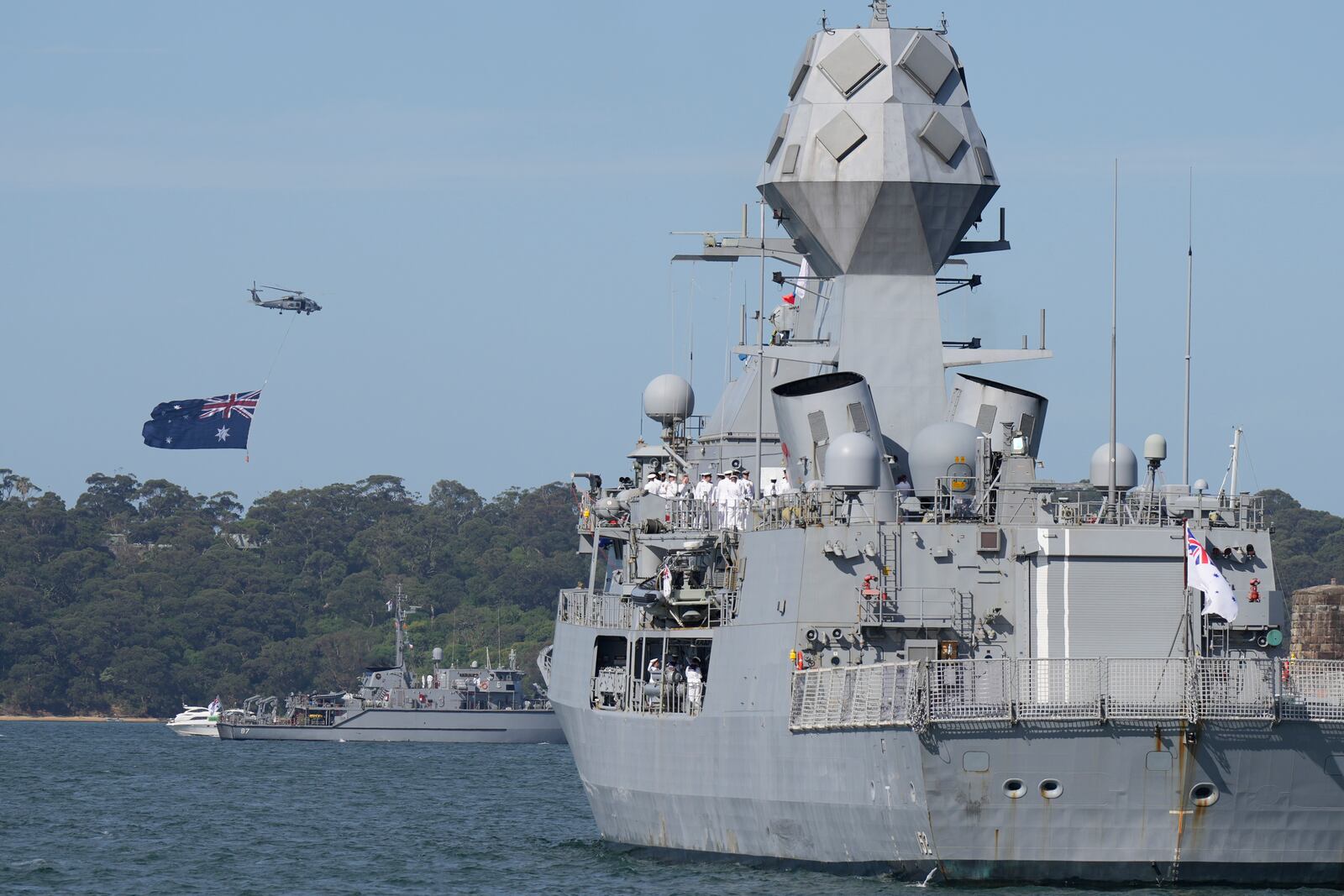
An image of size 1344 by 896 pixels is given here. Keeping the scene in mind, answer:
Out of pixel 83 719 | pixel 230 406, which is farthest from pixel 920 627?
pixel 83 719

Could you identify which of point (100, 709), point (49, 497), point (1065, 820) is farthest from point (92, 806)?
point (49, 497)

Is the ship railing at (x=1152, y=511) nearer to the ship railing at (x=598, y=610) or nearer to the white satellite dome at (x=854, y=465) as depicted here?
the white satellite dome at (x=854, y=465)

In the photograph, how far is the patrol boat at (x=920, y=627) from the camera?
83.0 feet

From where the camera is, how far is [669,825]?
32188mm

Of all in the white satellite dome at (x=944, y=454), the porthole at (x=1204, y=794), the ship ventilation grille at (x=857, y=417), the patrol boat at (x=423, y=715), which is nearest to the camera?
the porthole at (x=1204, y=794)

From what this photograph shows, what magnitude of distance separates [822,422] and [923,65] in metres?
6.42

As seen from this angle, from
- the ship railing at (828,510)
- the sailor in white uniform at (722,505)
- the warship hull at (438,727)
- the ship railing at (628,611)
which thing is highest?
the sailor in white uniform at (722,505)

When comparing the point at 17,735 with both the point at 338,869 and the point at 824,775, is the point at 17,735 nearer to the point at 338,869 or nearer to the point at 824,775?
the point at 338,869

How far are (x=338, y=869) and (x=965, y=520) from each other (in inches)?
447

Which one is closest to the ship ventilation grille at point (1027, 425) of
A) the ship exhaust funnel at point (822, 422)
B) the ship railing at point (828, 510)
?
the ship exhaust funnel at point (822, 422)

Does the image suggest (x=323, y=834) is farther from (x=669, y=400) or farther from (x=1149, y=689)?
(x=1149, y=689)

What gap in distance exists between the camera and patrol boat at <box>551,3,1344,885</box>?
25.3 m

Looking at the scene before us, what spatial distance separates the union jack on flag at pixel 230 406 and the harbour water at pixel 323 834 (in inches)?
371

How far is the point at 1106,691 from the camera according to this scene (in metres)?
25.2
